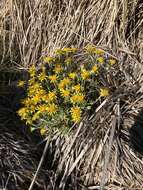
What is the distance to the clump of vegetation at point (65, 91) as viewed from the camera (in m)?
2.99

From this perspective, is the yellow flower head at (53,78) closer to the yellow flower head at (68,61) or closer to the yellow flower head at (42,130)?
the yellow flower head at (68,61)

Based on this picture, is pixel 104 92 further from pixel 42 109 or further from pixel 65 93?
pixel 42 109

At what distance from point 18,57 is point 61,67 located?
709 mm

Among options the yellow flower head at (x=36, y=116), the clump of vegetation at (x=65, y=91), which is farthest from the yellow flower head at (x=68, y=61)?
the yellow flower head at (x=36, y=116)

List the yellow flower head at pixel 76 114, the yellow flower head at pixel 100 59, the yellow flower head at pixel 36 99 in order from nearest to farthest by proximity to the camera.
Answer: the yellow flower head at pixel 76 114
the yellow flower head at pixel 36 99
the yellow flower head at pixel 100 59

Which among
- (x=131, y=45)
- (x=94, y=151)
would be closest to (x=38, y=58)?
(x=131, y=45)

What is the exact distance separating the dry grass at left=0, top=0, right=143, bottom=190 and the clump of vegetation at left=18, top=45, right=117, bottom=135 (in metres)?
0.10

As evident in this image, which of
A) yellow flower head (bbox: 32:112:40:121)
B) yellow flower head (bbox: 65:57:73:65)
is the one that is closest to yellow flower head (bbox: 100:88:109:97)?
yellow flower head (bbox: 65:57:73:65)

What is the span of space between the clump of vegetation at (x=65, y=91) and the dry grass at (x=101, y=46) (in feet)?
0.33

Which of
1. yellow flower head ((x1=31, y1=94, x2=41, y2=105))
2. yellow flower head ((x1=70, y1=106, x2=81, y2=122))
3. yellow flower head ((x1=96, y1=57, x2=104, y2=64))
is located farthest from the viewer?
yellow flower head ((x1=96, y1=57, x2=104, y2=64))

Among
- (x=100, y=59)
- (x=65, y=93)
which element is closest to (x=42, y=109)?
(x=65, y=93)

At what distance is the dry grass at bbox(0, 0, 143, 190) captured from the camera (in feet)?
10.0

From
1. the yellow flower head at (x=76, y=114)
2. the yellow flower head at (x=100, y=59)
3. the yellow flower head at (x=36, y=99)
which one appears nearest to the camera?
the yellow flower head at (x=76, y=114)

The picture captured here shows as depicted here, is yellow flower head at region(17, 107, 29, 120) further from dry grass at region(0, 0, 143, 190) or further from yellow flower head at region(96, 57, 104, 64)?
yellow flower head at region(96, 57, 104, 64)
